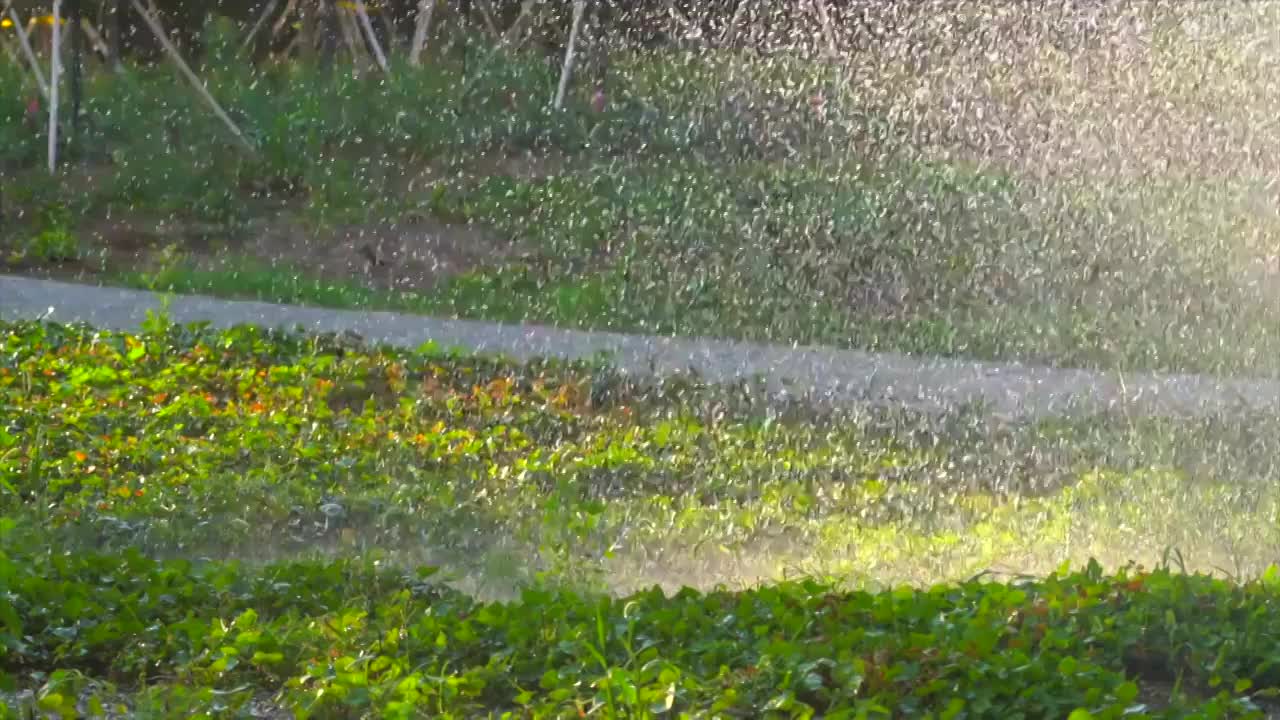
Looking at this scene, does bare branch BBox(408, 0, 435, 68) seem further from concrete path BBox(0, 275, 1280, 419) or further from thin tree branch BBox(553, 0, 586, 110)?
concrete path BBox(0, 275, 1280, 419)

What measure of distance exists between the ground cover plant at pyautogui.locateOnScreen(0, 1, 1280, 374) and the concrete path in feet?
1.66

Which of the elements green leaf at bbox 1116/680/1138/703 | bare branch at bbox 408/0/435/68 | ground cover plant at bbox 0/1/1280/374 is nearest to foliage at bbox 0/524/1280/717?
green leaf at bbox 1116/680/1138/703

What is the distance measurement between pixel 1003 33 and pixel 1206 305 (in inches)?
192

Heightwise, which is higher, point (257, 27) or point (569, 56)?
point (569, 56)

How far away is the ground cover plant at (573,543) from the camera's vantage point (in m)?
3.96

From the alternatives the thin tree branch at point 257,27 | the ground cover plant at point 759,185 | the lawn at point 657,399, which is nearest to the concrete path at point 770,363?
the lawn at point 657,399

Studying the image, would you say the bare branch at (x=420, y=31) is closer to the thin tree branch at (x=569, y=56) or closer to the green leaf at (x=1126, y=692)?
the thin tree branch at (x=569, y=56)

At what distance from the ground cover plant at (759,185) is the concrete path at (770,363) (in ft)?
1.66

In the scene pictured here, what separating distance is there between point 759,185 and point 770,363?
14.8 ft

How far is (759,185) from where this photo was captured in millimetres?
13508

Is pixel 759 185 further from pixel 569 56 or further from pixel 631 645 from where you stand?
pixel 631 645

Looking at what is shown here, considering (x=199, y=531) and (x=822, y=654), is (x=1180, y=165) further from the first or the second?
(x=822, y=654)

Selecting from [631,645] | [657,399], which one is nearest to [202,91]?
[657,399]

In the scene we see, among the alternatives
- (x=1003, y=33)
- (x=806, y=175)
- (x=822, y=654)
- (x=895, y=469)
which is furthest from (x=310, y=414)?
(x=1003, y=33)
